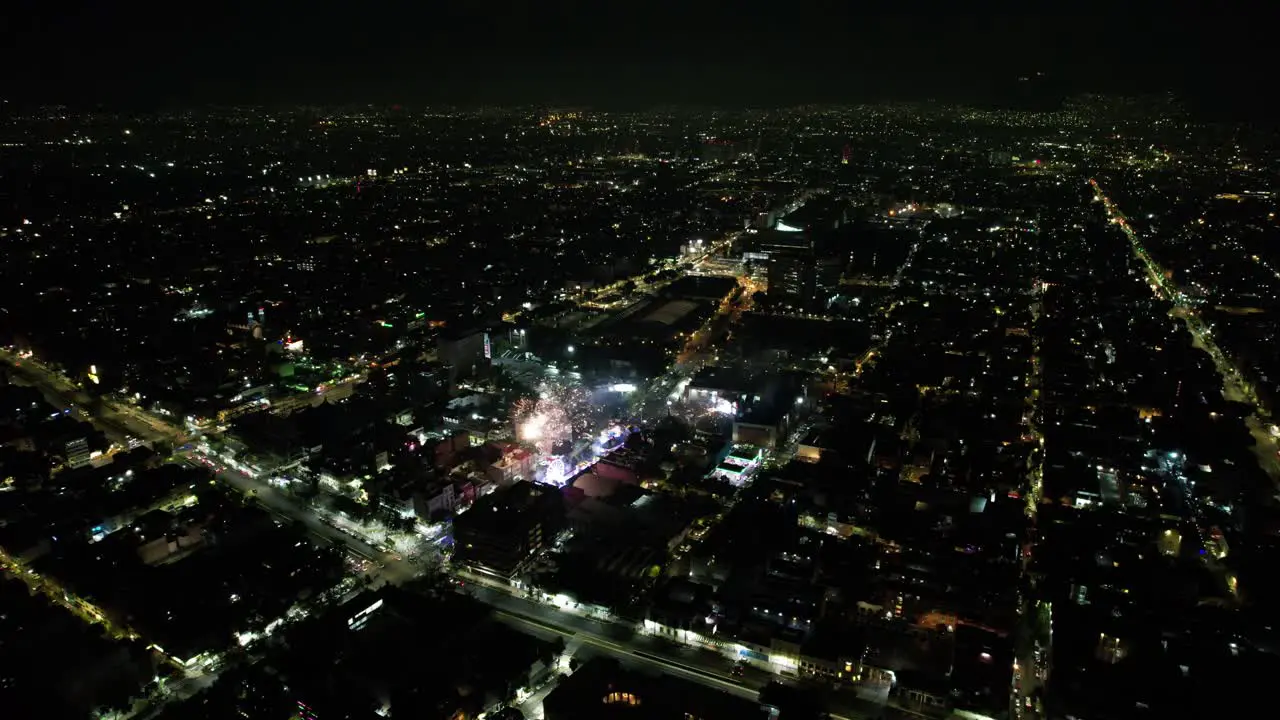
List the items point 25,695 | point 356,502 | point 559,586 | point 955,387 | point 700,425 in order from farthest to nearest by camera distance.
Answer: point 955,387, point 700,425, point 356,502, point 559,586, point 25,695

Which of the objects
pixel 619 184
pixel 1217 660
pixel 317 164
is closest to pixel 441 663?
pixel 1217 660

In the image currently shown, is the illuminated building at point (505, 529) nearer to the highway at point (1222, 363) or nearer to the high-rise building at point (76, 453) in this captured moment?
the high-rise building at point (76, 453)

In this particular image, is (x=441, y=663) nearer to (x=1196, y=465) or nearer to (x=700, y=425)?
(x=700, y=425)

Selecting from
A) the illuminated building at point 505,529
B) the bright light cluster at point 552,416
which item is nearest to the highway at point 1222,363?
the bright light cluster at point 552,416

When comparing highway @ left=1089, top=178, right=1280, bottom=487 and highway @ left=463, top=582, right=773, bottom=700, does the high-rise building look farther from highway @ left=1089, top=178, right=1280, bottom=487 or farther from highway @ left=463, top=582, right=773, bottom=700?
highway @ left=1089, top=178, right=1280, bottom=487

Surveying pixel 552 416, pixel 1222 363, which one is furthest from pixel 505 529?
pixel 1222 363

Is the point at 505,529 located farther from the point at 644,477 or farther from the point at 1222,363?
the point at 1222,363

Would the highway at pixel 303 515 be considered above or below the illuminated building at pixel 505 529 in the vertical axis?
below

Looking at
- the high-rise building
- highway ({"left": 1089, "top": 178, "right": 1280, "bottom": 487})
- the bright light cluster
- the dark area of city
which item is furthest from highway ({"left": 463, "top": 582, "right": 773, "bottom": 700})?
highway ({"left": 1089, "top": 178, "right": 1280, "bottom": 487})
